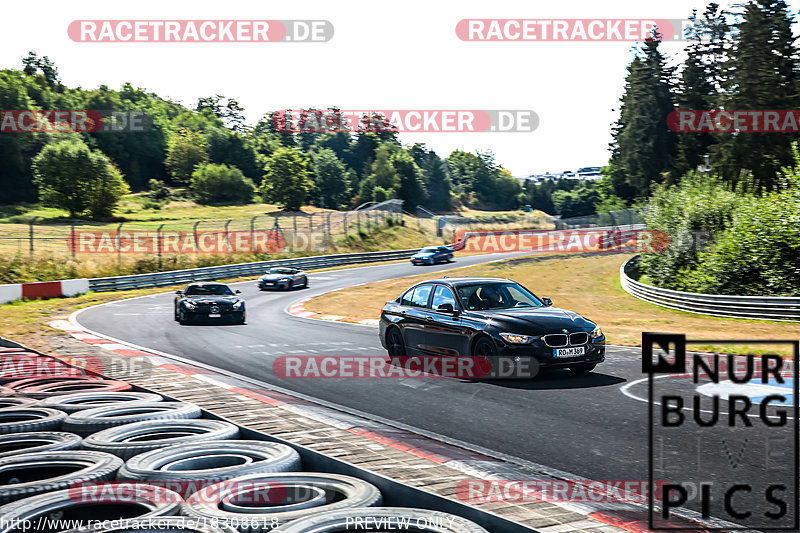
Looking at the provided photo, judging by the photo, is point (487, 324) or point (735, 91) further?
point (735, 91)

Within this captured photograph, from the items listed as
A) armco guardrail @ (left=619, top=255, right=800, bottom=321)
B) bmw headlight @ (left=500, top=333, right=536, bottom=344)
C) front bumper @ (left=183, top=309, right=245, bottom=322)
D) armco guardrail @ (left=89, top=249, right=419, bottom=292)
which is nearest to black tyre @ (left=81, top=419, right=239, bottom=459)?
bmw headlight @ (left=500, top=333, right=536, bottom=344)

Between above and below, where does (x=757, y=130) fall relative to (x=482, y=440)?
above

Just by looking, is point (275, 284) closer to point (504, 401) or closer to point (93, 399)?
point (504, 401)

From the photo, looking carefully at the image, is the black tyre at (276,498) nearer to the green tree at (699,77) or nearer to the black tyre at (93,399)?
the black tyre at (93,399)

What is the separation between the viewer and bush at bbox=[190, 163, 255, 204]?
350 feet

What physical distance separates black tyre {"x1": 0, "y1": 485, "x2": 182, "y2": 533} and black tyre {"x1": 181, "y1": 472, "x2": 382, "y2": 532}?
18 cm

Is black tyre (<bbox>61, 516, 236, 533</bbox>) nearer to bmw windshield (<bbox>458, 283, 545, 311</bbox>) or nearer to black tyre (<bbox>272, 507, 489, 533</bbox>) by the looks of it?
black tyre (<bbox>272, 507, 489, 533</bbox>)

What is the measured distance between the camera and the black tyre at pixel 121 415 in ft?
22.2

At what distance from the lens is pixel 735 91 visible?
59.4 m

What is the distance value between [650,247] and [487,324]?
77.9 feet

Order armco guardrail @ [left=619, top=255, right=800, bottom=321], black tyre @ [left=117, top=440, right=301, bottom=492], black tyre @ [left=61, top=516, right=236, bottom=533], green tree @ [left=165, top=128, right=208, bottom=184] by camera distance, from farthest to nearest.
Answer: green tree @ [left=165, top=128, right=208, bottom=184] < armco guardrail @ [left=619, top=255, right=800, bottom=321] < black tyre @ [left=117, top=440, right=301, bottom=492] < black tyre @ [left=61, top=516, right=236, bottom=533]

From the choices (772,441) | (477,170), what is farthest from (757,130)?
(477,170)

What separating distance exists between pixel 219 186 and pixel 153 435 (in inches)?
4089

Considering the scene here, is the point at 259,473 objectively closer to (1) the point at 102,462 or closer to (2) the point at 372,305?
(1) the point at 102,462
